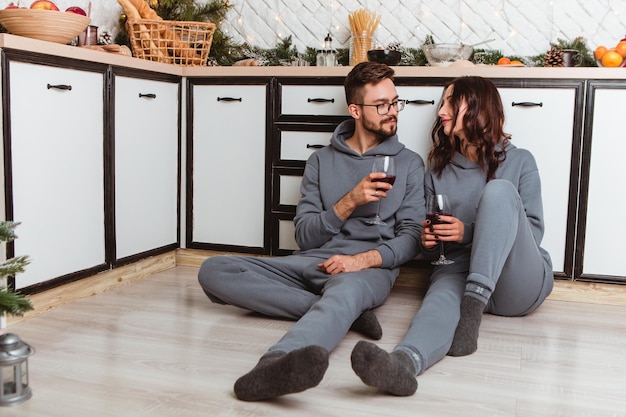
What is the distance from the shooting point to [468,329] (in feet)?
7.63

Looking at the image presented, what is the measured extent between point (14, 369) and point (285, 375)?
682 mm

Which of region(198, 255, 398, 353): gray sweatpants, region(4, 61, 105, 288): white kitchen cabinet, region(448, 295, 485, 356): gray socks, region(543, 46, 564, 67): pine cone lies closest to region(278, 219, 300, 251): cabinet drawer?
region(198, 255, 398, 353): gray sweatpants

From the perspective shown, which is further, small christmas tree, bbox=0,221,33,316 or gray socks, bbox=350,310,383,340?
gray socks, bbox=350,310,383,340

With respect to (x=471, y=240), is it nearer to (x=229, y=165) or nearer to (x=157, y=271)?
(x=229, y=165)

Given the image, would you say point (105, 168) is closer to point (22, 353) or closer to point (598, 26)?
point (22, 353)

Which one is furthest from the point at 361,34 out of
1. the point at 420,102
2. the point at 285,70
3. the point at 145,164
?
the point at 145,164

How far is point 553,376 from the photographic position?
2180 millimetres

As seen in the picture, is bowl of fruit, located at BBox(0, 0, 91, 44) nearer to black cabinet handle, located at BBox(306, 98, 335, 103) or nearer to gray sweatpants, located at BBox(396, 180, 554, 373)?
black cabinet handle, located at BBox(306, 98, 335, 103)

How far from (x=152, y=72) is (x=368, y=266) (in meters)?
1.37

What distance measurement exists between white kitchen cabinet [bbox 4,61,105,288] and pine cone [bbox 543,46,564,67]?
1922 mm

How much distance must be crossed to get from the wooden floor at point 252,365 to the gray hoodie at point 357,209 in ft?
0.95

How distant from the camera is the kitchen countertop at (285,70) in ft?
8.58

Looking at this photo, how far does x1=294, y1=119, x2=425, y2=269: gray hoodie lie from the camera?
2.81 m

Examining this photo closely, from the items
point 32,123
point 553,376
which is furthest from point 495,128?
point 32,123
